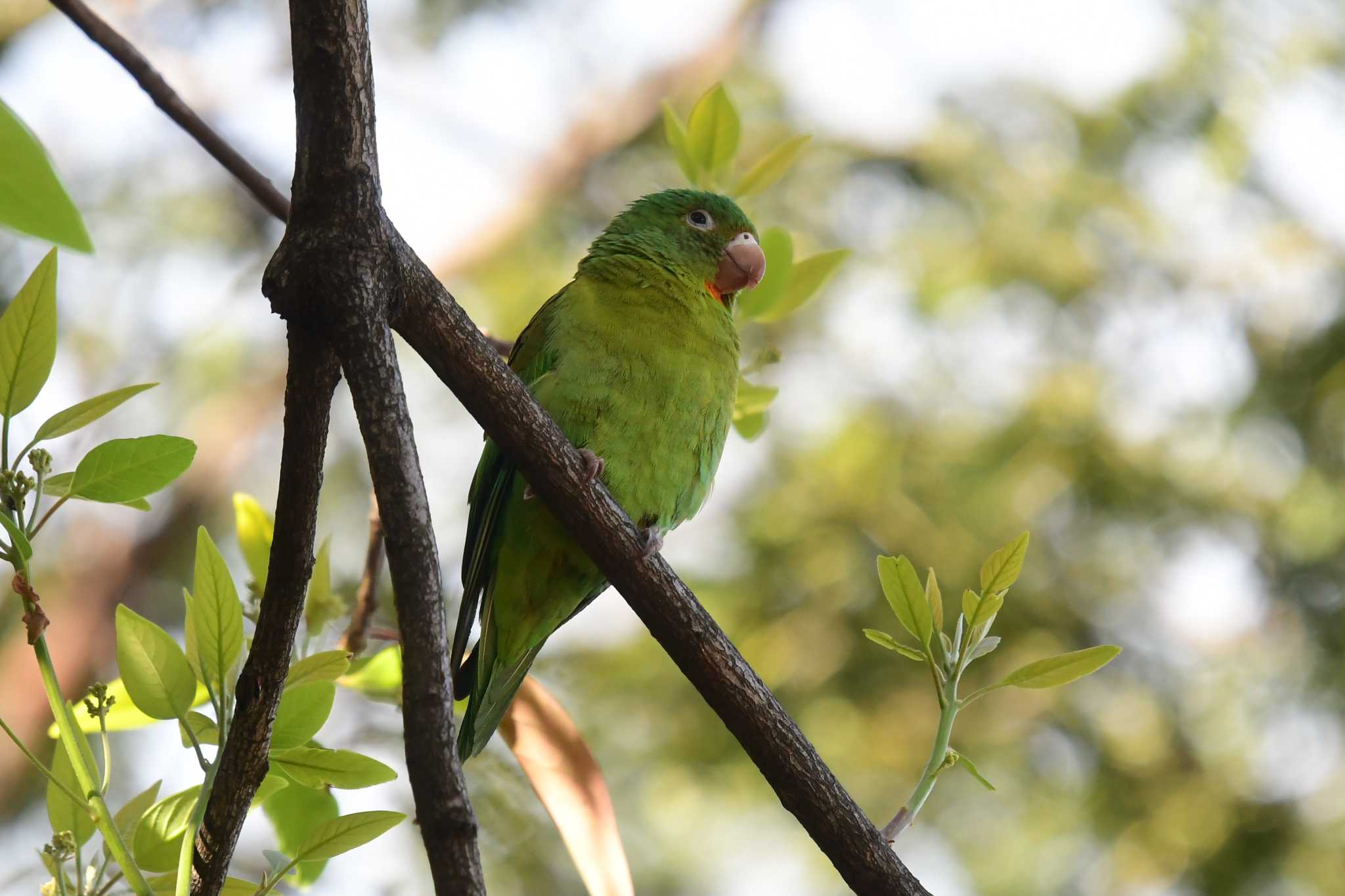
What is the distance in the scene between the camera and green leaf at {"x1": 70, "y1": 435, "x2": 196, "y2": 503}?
1.25m

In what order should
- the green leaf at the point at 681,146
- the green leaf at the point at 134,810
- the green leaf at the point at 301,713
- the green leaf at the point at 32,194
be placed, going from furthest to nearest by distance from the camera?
the green leaf at the point at 681,146
the green leaf at the point at 134,810
the green leaf at the point at 301,713
the green leaf at the point at 32,194

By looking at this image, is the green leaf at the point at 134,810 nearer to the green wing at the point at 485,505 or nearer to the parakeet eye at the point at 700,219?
the green wing at the point at 485,505

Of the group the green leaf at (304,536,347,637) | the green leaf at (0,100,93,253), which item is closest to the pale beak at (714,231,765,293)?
the green leaf at (304,536,347,637)

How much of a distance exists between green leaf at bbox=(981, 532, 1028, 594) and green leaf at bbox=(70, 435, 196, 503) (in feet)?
3.42

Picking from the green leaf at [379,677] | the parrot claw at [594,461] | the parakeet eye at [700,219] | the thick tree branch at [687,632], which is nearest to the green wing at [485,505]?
the parrot claw at [594,461]

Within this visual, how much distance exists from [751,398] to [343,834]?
1.41 meters

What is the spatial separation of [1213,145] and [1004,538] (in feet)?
7.18

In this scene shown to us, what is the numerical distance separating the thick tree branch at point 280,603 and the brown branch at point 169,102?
62 centimetres

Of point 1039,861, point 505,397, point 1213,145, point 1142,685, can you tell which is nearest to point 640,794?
point 1039,861

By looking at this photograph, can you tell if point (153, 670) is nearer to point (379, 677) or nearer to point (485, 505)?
point (379, 677)

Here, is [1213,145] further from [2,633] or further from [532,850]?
[2,633]

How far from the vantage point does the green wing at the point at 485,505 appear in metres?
2.51

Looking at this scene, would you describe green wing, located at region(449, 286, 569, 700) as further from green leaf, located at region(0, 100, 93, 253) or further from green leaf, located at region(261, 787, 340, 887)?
green leaf, located at region(0, 100, 93, 253)

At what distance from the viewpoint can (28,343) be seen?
3.92 feet
